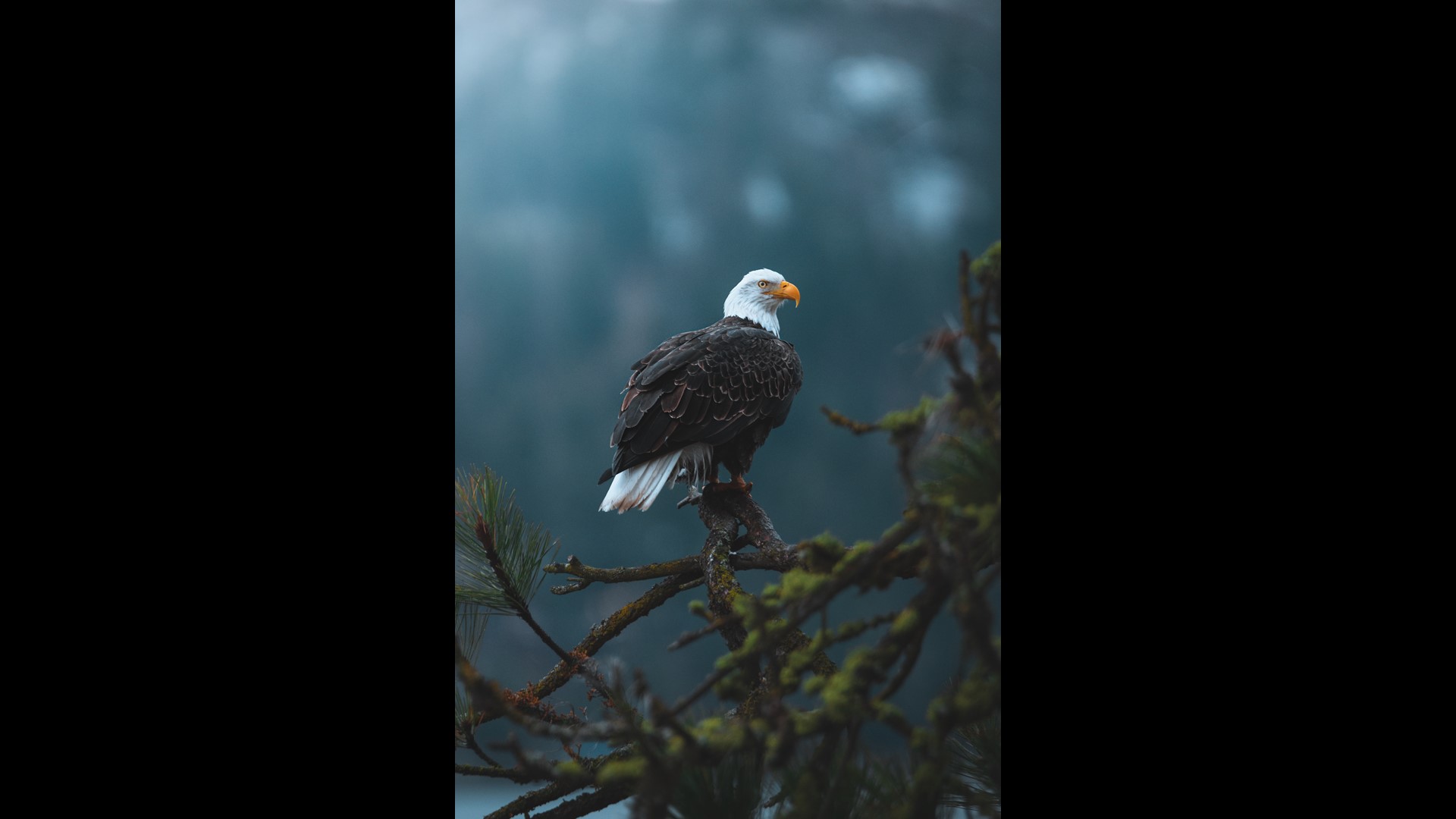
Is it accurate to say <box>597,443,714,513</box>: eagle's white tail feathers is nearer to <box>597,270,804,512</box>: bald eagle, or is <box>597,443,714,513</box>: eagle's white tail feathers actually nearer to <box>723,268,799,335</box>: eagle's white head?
<box>597,270,804,512</box>: bald eagle

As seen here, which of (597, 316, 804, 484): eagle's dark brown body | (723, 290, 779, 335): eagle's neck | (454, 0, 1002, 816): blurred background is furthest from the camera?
(723, 290, 779, 335): eagle's neck

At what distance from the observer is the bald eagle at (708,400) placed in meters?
1.82

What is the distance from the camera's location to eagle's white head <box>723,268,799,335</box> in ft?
6.19

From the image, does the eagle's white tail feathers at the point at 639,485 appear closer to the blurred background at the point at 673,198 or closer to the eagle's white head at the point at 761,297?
the blurred background at the point at 673,198

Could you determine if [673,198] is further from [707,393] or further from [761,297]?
[707,393]

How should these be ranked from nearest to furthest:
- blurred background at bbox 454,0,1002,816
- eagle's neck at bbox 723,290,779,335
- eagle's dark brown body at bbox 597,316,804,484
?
1. blurred background at bbox 454,0,1002,816
2. eagle's dark brown body at bbox 597,316,804,484
3. eagle's neck at bbox 723,290,779,335

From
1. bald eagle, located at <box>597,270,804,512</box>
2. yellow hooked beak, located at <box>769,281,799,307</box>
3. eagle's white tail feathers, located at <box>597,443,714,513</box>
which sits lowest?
eagle's white tail feathers, located at <box>597,443,714,513</box>

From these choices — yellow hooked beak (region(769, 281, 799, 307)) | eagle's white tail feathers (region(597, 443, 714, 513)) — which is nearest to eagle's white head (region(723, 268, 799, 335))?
yellow hooked beak (region(769, 281, 799, 307))

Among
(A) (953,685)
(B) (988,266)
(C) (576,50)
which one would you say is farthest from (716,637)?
(C) (576,50)

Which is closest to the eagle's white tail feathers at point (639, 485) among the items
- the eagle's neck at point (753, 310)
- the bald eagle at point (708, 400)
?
the bald eagle at point (708, 400)

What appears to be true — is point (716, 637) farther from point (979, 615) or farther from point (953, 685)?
point (979, 615)

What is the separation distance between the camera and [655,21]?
174cm

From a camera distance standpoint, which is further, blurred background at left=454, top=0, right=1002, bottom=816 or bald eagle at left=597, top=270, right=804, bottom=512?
bald eagle at left=597, top=270, right=804, bottom=512

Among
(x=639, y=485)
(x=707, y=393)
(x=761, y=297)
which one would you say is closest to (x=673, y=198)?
(x=761, y=297)
